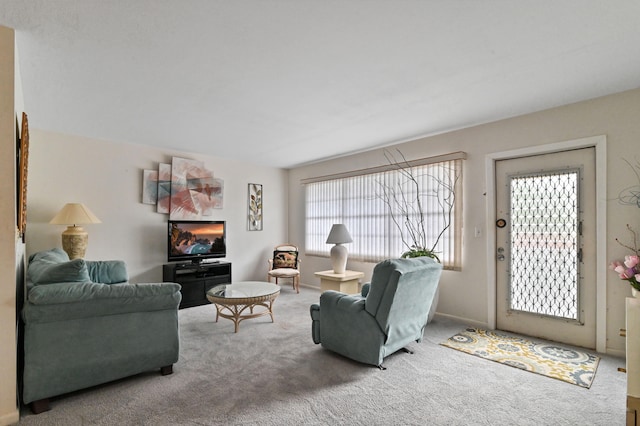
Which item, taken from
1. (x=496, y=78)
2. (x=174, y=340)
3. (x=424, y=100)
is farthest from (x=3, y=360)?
(x=496, y=78)

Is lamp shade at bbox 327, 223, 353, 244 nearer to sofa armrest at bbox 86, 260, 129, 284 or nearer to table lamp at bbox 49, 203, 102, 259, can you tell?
sofa armrest at bbox 86, 260, 129, 284

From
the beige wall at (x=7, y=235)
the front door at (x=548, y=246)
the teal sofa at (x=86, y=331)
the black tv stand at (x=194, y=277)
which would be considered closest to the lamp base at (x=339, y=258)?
the black tv stand at (x=194, y=277)

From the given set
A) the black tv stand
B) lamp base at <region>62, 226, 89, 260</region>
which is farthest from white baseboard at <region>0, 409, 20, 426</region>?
the black tv stand

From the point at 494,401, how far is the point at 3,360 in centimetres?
322

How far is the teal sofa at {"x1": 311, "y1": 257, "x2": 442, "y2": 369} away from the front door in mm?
1281

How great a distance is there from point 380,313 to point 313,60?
209cm

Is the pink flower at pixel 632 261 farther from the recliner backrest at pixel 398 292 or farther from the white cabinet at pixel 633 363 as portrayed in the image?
the recliner backrest at pixel 398 292

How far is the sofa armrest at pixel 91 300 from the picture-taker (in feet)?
6.89

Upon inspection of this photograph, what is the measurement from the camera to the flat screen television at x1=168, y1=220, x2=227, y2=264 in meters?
4.92

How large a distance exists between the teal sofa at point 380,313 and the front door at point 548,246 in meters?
1.28

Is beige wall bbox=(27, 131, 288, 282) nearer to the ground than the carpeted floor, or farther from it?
farther from it

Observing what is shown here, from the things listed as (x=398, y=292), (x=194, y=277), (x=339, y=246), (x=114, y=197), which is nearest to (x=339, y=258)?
(x=339, y=246)

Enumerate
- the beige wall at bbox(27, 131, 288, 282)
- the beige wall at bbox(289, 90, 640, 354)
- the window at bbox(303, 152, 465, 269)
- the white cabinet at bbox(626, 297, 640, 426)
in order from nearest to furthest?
the white cabinet at bbox(626, 297, 640, 426) < the beige wall at bbox(289, 90, 640, 354) < the beige wall at bbox(27, 131, 288, 282) < the window at bbox(303, 152, 465, 269)

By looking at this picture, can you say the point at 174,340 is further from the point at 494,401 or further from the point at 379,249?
the point at 379,249
